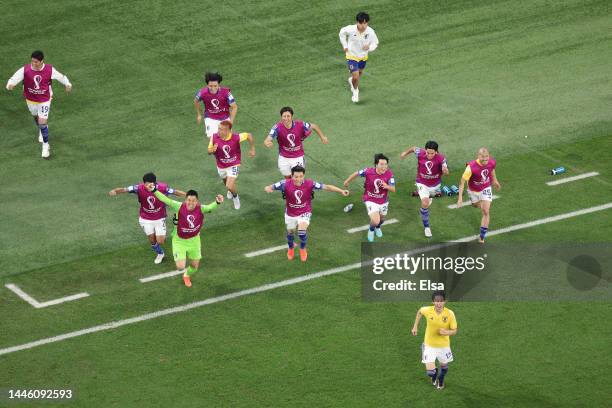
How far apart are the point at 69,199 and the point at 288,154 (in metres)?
5.65

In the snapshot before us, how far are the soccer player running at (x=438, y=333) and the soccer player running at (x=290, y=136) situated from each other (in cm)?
789

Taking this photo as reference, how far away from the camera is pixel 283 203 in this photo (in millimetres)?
31000

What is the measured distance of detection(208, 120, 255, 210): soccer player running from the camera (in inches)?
1173

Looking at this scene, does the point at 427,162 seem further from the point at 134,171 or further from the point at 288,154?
the point at 134,171

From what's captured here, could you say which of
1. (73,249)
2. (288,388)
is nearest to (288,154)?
(73,249)

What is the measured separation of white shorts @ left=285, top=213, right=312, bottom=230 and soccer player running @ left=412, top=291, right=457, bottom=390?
5.27m

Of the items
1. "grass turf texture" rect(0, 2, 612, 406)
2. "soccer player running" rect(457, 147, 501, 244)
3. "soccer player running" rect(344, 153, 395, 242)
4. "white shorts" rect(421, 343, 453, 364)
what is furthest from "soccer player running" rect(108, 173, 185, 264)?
"white shorts" rect(421, 343, 453, 364)

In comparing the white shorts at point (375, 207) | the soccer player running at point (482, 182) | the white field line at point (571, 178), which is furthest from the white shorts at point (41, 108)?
the white field line at point (571, 178)

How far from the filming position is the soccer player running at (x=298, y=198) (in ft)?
90.6

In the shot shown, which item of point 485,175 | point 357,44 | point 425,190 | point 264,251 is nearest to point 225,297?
point 264,251

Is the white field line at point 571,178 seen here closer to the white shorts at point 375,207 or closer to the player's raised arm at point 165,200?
the white shorts at point 375,207

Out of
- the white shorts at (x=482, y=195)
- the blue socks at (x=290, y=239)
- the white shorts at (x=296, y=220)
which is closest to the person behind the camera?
the white shorts at (x=296, y=220)

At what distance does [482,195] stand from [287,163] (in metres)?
4.87

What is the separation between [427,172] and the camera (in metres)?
28.9
